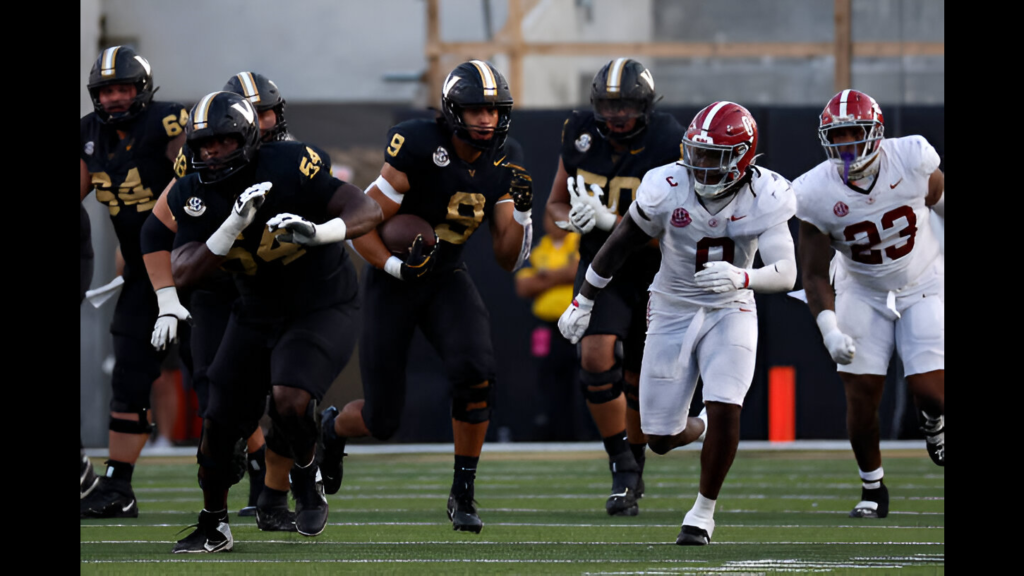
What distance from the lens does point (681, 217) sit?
16.8 ft

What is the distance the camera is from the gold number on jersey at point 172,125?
618 centimetres

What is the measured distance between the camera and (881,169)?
5734 millimetres

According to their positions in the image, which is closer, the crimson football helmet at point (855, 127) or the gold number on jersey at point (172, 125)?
the crimson football helmet at point (855, 127)

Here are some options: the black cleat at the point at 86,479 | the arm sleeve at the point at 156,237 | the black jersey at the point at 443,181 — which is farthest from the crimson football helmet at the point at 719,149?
the black cleat at the point at 86,479

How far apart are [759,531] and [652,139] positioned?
5.68 feet

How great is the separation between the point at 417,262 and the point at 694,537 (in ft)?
4.55

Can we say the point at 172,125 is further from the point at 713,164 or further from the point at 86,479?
the point at 713,164

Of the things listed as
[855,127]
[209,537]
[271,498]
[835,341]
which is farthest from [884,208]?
[209,537]

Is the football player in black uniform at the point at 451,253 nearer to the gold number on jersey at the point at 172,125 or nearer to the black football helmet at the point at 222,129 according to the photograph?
the black football helmet at the point at 222,129

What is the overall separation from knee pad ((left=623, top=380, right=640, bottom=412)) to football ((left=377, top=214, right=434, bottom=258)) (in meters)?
1.36

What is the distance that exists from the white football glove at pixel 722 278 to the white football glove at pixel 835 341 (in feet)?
1.57

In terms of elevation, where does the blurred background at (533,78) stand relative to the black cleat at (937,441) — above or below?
above
